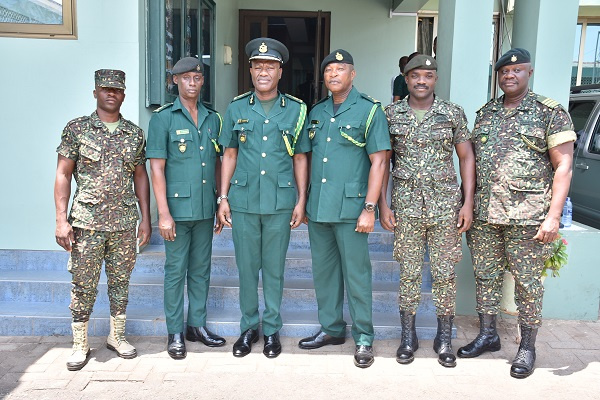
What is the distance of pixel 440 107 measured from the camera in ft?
10.6

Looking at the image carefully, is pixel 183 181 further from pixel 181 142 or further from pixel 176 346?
pixel 176 346

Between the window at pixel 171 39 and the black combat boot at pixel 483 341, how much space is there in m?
2.94

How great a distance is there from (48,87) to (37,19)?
1.71 feet

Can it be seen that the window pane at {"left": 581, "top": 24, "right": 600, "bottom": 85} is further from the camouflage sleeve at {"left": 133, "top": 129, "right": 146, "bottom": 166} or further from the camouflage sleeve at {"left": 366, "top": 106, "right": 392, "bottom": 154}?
the camouflage sleeve at {"left": 133, "top": 129, "right": 146, "bottom": 166}

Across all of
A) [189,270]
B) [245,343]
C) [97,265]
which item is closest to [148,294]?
[189,270]

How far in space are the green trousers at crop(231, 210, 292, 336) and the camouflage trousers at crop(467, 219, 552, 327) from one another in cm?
124

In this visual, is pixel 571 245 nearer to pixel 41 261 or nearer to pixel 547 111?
pixel 547 111

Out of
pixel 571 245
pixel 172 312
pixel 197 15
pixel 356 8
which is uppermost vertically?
pixel 356 8

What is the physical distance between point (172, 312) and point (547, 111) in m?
2.65

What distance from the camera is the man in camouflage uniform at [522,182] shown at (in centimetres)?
312

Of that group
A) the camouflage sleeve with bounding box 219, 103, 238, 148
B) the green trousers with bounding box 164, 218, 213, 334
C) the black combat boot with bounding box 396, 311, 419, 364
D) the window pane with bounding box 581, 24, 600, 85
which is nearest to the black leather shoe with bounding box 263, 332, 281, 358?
the green trousers with bounding box 164, 218, 213, 334

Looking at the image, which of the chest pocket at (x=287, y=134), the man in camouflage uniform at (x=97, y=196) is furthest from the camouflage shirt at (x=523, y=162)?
the man in camouflage uniform at (x=97, y=196)

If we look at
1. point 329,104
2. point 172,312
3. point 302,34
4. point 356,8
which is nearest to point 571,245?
point 329,104

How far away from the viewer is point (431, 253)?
333 centimetres
